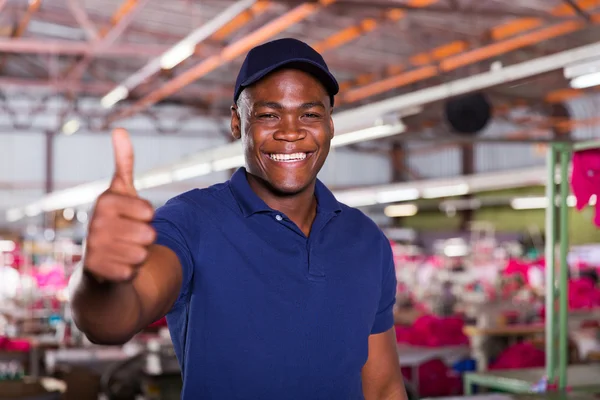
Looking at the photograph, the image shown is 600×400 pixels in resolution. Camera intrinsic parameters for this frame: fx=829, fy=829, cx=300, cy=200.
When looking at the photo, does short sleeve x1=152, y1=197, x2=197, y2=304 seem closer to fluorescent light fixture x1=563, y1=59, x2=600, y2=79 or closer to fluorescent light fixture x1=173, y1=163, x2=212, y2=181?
fluorescent light fixture x1=563, y1=59, x2=600, y2=79

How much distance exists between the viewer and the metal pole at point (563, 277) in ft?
12.9

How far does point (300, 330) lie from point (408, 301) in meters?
10.8

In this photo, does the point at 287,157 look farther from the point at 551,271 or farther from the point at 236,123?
the point at 551,271

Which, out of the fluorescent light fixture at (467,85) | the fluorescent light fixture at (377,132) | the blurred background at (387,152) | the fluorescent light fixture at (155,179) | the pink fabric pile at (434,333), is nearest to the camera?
the fluorescent light fixture at (467,85)

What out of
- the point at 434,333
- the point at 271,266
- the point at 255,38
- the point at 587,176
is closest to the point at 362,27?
the point at 255,38

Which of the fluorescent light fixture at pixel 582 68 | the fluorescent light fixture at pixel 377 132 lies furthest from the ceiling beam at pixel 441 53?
the fluorescent light fixture at pixel 582 68

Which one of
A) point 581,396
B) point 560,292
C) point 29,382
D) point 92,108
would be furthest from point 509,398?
point 92,108

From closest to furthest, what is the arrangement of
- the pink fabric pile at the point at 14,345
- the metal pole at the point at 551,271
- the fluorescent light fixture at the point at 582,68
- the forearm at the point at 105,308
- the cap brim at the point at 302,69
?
the forearm at the point at 105,308
the cap brim at the point at 302,69
the fluorescent light fixture at the point at 582,68
the metal pole at the point at 551,271
the pink fabric pile at the point at 14,345

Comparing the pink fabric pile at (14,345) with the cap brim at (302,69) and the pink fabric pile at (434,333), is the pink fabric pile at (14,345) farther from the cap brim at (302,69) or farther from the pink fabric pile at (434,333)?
the cap brim at (302,69)

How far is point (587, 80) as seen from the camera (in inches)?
133

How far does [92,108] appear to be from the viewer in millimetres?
20672

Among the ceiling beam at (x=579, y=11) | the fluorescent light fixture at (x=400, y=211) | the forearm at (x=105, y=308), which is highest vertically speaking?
the ceiling beam at (x=579, y=11)

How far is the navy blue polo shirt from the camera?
1.47 meters

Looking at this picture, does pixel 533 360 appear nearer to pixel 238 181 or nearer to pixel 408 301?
pixel 238 181
